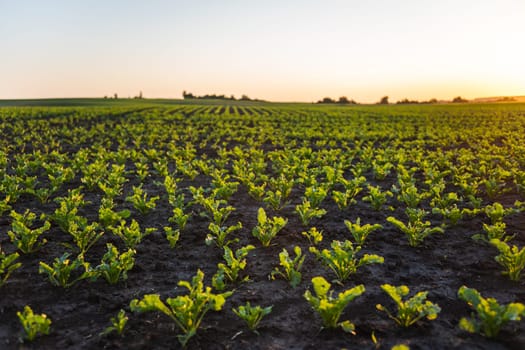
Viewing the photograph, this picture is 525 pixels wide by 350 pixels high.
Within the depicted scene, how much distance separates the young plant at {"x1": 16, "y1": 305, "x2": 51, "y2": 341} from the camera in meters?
3.74

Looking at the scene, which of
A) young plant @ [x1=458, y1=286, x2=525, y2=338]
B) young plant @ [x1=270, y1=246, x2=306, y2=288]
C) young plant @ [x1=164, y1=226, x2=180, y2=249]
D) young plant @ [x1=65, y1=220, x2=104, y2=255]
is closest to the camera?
young plant @ [x1=458, y1=286, x2=525, y2=338]

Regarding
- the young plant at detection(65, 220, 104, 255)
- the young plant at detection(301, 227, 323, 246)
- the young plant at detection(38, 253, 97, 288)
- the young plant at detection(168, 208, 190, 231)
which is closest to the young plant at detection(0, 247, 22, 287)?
the young plant at detection(38, 253, 97, 288)

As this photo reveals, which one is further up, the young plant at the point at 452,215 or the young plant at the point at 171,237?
the young plant at the point at 452,215

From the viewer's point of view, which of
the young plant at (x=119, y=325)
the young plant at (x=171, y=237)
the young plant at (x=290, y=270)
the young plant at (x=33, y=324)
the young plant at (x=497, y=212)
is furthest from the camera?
the young plant at (x=497, y=212)

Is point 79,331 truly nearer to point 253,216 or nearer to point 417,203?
point 253,216

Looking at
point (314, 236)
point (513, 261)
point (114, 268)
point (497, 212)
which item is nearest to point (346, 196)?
point (314, 236)

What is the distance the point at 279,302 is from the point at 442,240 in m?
3.15

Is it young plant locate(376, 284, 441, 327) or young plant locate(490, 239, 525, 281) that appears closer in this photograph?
young plant locate(376, 284, 441, 327)

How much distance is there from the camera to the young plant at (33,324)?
3740mm

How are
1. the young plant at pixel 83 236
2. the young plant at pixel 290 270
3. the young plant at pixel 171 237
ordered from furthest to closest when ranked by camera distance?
the young plant at pixel 171 237, the young plant at pixel 83 236, the young plant at pixel 290 270

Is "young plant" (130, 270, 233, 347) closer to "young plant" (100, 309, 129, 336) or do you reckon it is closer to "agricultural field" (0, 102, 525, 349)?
"agricultural field" (0, 102, 525, 349)

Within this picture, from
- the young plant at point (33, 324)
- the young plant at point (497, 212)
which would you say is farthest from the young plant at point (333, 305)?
the young plant at point (497, 212)

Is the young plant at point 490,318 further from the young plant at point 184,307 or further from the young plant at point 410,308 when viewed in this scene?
the young plant at point 184,307

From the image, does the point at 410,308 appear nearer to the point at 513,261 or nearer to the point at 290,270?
the point at 290,270
